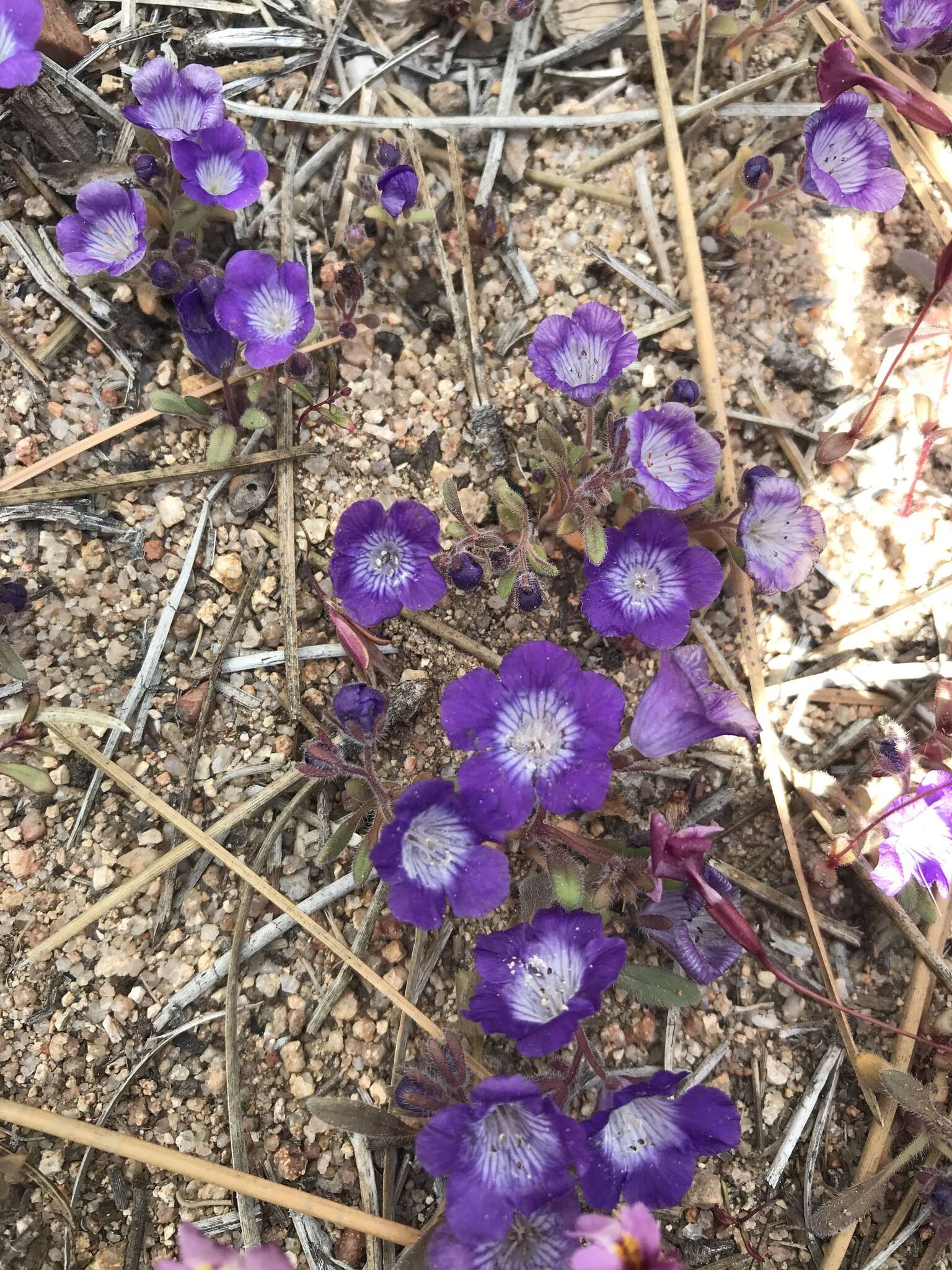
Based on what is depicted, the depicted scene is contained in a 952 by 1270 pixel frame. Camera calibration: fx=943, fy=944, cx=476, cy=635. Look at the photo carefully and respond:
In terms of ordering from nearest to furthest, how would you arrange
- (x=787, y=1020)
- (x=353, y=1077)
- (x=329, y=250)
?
(x=353, y=1077) < (x=787, y=1020) < (x=329, y=250)

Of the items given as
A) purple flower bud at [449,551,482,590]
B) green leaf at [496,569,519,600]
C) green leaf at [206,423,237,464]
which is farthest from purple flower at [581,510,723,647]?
green leaf at [206,423,237,464]

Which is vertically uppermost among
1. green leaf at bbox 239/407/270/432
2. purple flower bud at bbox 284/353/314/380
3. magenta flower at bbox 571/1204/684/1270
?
purple flower bud at bbox 284/353/314/380

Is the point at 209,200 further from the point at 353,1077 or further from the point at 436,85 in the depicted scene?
the point at 353,1077

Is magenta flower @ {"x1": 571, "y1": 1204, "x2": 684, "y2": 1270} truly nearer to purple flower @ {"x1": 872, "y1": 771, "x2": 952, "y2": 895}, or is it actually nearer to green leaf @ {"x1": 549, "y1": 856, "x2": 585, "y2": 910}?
green leaf @ {"x1": 549, "y1": 856, "x2": 585, "y2": 910}

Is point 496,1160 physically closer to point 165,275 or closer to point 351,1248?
point 351,1248

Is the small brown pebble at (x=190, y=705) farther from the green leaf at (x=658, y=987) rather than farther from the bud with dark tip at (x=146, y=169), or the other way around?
the bud with dark tip at (x=146, y=169)

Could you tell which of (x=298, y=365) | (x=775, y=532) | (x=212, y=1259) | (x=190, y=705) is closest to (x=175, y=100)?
(x=298, y=365)

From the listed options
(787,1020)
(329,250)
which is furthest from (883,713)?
(329,250)
